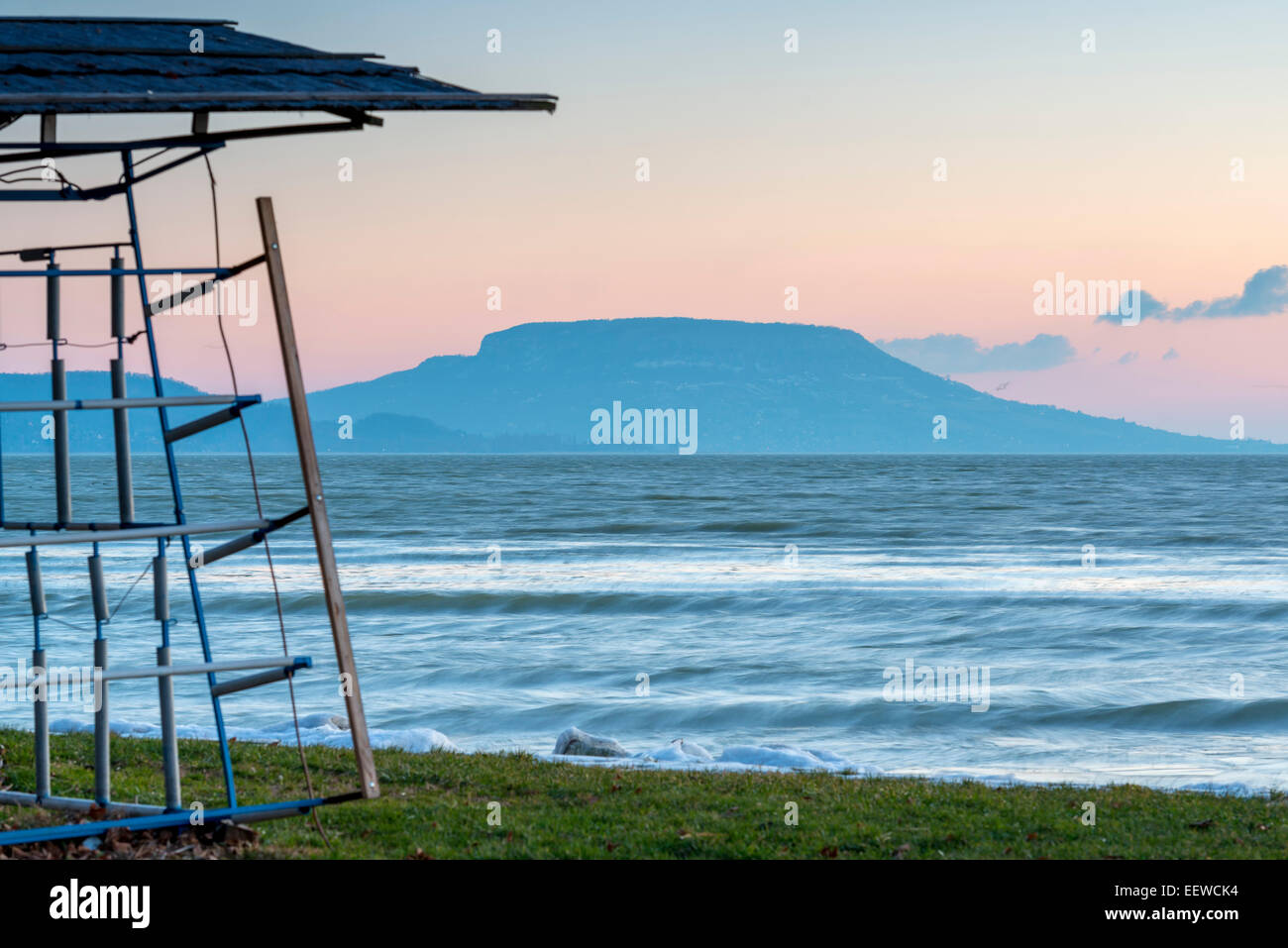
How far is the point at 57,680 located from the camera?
18734 mm

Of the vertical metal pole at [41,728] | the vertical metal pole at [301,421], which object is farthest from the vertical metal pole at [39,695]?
the vertical metal pole at [301,421]

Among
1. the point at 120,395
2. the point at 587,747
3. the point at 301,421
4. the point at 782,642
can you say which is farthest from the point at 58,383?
the point at 782,642

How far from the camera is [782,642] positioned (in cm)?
2492

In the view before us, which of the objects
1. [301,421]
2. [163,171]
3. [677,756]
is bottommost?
[677,756]

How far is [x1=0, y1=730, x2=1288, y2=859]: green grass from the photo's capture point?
27.0 ft

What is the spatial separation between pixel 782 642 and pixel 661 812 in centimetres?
1568

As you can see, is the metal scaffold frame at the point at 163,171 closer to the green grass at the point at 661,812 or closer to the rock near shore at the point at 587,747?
the green grass at the point at 661,812

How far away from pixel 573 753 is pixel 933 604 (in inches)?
771

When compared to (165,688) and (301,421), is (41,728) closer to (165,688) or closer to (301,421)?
(165,688)

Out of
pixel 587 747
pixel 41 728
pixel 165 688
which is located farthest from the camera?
pixel 587 747

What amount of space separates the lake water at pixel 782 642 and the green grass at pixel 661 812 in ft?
9.01

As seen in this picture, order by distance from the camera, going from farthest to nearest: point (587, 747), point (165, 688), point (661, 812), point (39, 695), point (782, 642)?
point (782, 642) < point (587, 747) < point (661, 812) < point (39, 695) < point (165, 688)

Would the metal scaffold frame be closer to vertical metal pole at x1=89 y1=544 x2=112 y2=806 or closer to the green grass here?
vertical metal pole at x1=89 y1=544 x2=112 y2=806
